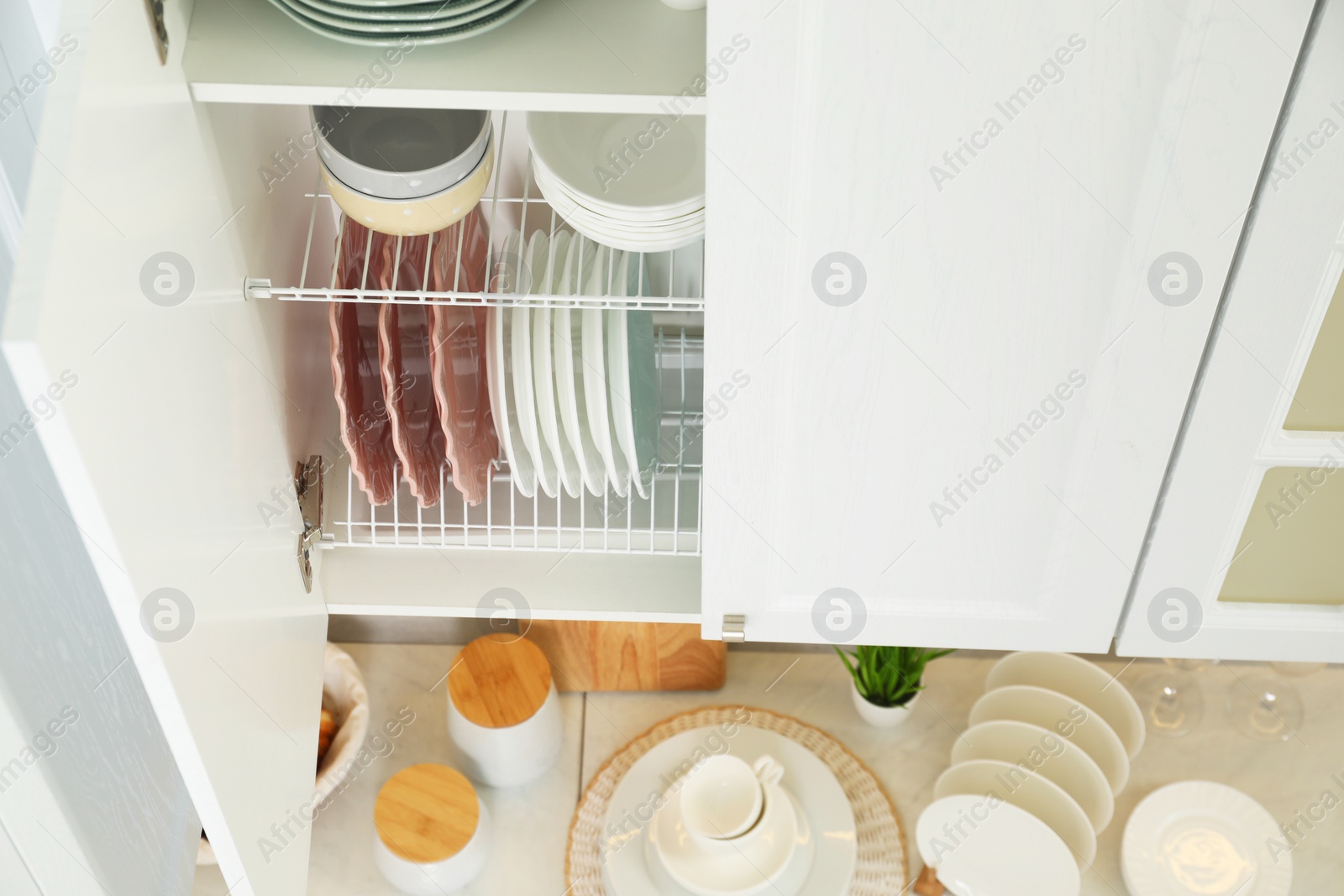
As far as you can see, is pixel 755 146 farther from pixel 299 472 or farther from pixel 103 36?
pixel 299 472

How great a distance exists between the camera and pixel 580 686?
4.53 feet

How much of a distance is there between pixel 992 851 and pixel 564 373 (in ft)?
2.29

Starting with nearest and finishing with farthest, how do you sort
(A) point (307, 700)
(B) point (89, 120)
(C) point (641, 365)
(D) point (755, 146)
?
1. (B) point (89, 120)
2. (D) point (755, 146)
3. (A) point (307, 700)
4. (C) point (641, 365)

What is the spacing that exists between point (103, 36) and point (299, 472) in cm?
44

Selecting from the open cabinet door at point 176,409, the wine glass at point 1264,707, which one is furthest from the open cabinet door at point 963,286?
the wine glass at point 1264,707

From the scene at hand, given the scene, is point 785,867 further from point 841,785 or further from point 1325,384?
point 1325,384

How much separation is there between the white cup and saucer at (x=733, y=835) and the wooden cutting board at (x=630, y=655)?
0.17 metres

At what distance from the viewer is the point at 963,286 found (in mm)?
721

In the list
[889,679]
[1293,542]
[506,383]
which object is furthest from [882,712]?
[506,383]

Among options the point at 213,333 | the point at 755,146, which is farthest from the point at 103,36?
the point at 755,146

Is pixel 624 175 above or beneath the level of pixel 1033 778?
above

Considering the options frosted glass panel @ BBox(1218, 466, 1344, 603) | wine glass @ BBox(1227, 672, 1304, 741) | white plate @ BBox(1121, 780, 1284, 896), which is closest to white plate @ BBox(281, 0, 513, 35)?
frosted glass panel @ BBox(1218, 466, 1344, 603)

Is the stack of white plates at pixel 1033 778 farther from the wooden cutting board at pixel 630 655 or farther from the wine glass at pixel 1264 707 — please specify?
the wooden cutting board at pixel 630 655

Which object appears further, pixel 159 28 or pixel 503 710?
pixel 503 710
